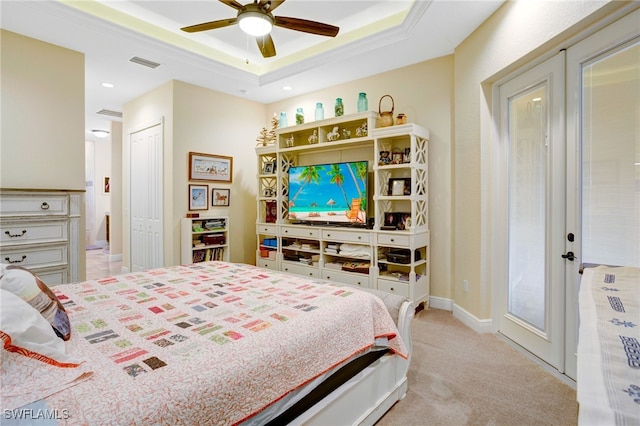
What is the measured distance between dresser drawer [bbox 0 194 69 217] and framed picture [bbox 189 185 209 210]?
1.42m

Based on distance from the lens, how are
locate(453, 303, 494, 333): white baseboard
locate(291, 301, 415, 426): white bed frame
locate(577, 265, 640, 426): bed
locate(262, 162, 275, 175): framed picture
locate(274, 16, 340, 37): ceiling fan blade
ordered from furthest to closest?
locate(262, 162, 275, 175): framed picture
locate(453, 303, 494, 333): white baseboard
locate(274, 16, 340, 37): ceiling fan blade
locate(291, 301, 415, 426): white bed frame
locate(577, 265, 640, 426): bed

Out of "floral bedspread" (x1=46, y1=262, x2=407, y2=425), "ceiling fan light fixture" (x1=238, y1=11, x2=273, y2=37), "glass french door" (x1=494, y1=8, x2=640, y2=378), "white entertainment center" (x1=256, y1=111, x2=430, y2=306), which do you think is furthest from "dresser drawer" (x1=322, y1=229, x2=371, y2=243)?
"ceiling fan light fixture" (x1=238, y1=11, x2=273, y2=37)

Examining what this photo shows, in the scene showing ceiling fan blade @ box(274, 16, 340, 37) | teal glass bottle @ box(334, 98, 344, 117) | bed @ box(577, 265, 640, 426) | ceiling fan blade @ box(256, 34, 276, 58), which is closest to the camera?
bed @ box(577, 265, 640, 426)

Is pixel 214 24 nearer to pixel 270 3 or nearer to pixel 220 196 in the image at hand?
pixel 270 3

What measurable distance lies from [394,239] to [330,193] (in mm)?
1071

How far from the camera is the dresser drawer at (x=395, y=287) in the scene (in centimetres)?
337

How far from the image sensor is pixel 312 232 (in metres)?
4.15

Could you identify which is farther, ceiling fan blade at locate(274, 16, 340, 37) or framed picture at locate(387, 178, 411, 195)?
framed picture at locate(387, 178, 411, 195)

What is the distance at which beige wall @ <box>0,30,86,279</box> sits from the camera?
3.04m

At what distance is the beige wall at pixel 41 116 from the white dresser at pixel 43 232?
0.21 m

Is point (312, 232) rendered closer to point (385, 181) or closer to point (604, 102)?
point (385, 181)

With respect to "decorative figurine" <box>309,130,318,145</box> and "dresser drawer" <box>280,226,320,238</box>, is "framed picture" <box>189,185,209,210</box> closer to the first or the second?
"dresser drawer" <box>280,226,320,238</box>

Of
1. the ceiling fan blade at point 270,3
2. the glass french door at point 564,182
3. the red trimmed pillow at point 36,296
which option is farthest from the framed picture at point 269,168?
the red trimmed pillow at point 36,296

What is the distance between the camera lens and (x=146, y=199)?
185 inches
